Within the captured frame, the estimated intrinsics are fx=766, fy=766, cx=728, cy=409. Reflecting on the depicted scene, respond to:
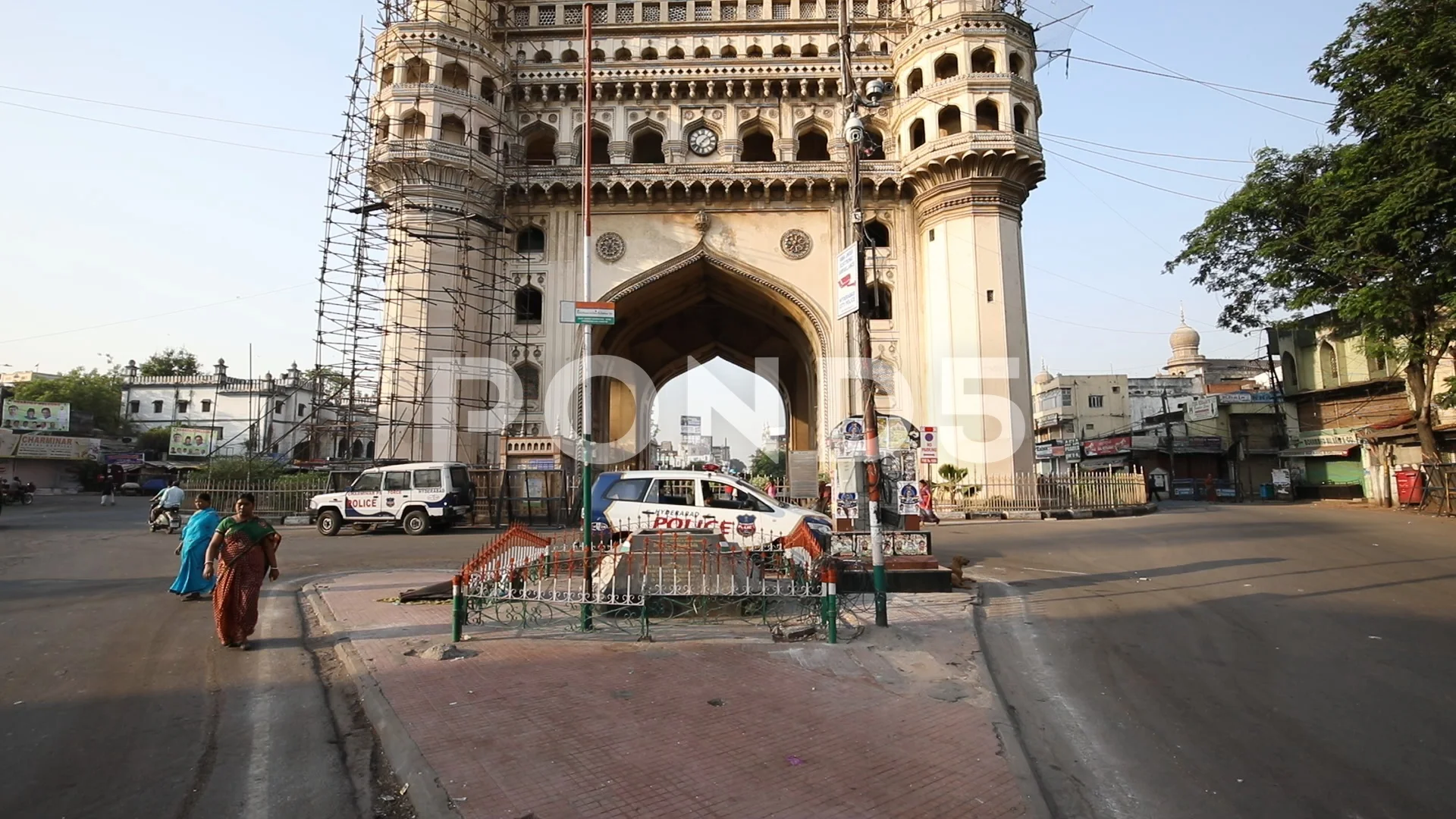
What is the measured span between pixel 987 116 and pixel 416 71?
19.1 m

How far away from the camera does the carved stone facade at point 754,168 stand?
81.0 feet

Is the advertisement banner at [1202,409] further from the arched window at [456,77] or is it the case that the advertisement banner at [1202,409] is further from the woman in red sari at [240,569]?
the woman in red sari at [240,569]

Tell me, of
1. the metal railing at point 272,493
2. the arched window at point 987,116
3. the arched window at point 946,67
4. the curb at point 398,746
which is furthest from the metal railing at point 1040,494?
the curb at point 398,746

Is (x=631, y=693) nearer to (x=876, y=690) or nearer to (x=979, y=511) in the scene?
(x=876, y=690)

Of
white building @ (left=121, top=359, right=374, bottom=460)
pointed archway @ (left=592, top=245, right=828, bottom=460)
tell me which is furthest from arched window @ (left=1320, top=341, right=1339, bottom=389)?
white building @ (left=121, top=359, right=374, bottom=460)

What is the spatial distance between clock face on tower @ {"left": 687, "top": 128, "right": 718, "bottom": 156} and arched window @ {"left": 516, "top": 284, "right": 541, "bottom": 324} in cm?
773

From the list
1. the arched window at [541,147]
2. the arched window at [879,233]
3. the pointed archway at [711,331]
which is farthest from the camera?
the arched window at [541,147]

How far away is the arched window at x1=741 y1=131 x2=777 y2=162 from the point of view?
2916cm

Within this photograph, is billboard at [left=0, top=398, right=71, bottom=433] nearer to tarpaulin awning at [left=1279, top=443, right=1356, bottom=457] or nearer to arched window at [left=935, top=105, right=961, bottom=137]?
arched window at [left=935, top=105, right=961, bottom=137]

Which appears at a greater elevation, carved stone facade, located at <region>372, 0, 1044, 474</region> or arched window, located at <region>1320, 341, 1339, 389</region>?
carved stone facade, located at <region>372, 0, 1044, 474</region>

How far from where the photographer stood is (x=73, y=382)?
49906 mm

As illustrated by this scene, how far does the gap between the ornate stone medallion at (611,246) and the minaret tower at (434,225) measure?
3456 mm

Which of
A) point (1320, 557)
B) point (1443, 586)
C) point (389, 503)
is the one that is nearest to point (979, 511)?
point (1320, 557)

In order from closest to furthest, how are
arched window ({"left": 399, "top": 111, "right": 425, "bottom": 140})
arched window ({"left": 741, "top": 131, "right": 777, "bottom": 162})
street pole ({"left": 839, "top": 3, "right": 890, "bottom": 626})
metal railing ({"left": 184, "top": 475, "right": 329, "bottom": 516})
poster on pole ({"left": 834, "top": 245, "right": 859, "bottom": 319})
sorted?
street pole ({"left": 839, "top": 3, "right": 890, "bottom": 626}) → poster on pole ({"left": 834, "top": 245, "right": 859, "bottom": 319}) → metal railing ({"left": 184, "top": 475, "right": 329, "bottom": 516}) → arched window ({"left": 399, "top": 111, "right": 425, "bottom": 140}) → arched window ({"left": 741, "top": 131, "right": 777, "bottom": 162})
